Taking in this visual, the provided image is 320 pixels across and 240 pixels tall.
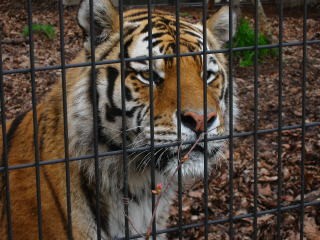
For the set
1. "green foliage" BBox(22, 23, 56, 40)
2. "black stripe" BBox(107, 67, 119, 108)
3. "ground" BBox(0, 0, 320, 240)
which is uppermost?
"green foliage" BBox(22, 23, 56, 40)

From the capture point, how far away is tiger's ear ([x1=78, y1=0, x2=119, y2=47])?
121 inches

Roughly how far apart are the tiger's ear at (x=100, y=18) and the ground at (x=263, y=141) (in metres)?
Answer: 0.67

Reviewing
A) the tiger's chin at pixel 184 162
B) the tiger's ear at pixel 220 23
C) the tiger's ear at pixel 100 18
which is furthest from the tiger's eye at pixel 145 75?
the tiger's ear at pixel 220 23

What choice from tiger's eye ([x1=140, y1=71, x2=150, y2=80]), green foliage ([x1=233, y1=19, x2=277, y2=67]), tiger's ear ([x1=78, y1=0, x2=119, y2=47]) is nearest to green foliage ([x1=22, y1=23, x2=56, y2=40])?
green foliage ([x1=233, y1=19, x2=277, y2=67])

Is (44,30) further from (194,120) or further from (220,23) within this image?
(194,120)

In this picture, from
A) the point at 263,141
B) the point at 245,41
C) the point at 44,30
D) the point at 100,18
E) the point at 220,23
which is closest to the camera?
the point at 100,18

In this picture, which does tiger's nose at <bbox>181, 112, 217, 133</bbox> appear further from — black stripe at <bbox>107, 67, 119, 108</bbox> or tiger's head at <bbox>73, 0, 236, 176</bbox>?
black stripe at <bbox>107, 67, 119, 108</bbox>

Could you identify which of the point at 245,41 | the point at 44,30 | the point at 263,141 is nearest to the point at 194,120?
the point at 263,141

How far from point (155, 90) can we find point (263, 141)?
102 inches

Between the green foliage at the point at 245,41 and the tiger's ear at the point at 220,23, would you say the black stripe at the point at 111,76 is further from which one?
the green foliage at the point at 245,41

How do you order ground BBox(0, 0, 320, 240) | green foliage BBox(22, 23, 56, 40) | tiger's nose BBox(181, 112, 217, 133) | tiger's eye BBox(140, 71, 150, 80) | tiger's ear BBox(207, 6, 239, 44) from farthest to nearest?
green foliage BBox(22, 23, 56, 40) → ground BBox(0, 0, 320, 240) → tiger's ear BBox(207, 6, 239, 44) → tiger's eye BBox(140, 71, 150, 80) → tiger's nose BBox(181, 112, 217, 133)

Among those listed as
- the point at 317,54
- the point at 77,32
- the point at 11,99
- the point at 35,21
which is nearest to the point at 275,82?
the point at 317,54

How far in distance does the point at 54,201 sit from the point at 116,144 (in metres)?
0.39

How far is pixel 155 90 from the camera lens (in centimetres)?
318
